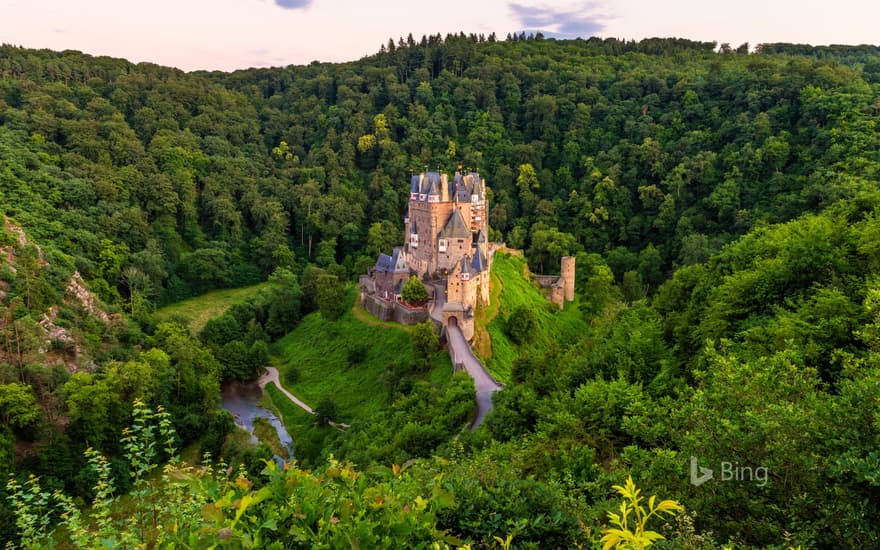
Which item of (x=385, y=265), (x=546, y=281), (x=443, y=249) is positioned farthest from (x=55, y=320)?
(x=546, y=281)

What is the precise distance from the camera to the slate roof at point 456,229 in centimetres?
4366

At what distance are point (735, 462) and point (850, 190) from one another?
4766cm

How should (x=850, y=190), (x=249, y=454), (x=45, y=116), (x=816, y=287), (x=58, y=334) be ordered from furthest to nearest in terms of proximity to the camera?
(x=45, y=116) → (x=850, y=190) → (x=58, y=334) → (x=249, y=454) → (x=816, y=287)

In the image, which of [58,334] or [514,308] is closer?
[58,334]

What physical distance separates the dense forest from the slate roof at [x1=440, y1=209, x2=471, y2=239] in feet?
24.5

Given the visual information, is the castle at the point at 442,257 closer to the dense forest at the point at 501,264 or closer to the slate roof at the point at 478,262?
the slate roof at the point at 478,262

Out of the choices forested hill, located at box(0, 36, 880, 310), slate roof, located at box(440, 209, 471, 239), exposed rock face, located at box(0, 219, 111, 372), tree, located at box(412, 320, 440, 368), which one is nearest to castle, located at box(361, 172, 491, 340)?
slate roof, located at box(440, 209, 471, 239)

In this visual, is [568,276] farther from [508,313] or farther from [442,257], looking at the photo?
[442,257]

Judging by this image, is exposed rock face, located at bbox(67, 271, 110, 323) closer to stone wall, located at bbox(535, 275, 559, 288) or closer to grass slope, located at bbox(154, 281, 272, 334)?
grass slope, located at bbox(154, 281, 272, 334)

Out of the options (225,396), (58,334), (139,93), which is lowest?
(225,396)

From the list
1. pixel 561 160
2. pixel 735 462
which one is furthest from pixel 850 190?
pixel 735 462

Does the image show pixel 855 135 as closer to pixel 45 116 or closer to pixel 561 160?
pixel 561 160

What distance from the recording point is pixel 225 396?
155 ft

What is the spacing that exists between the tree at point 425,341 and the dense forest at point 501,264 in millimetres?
1459
